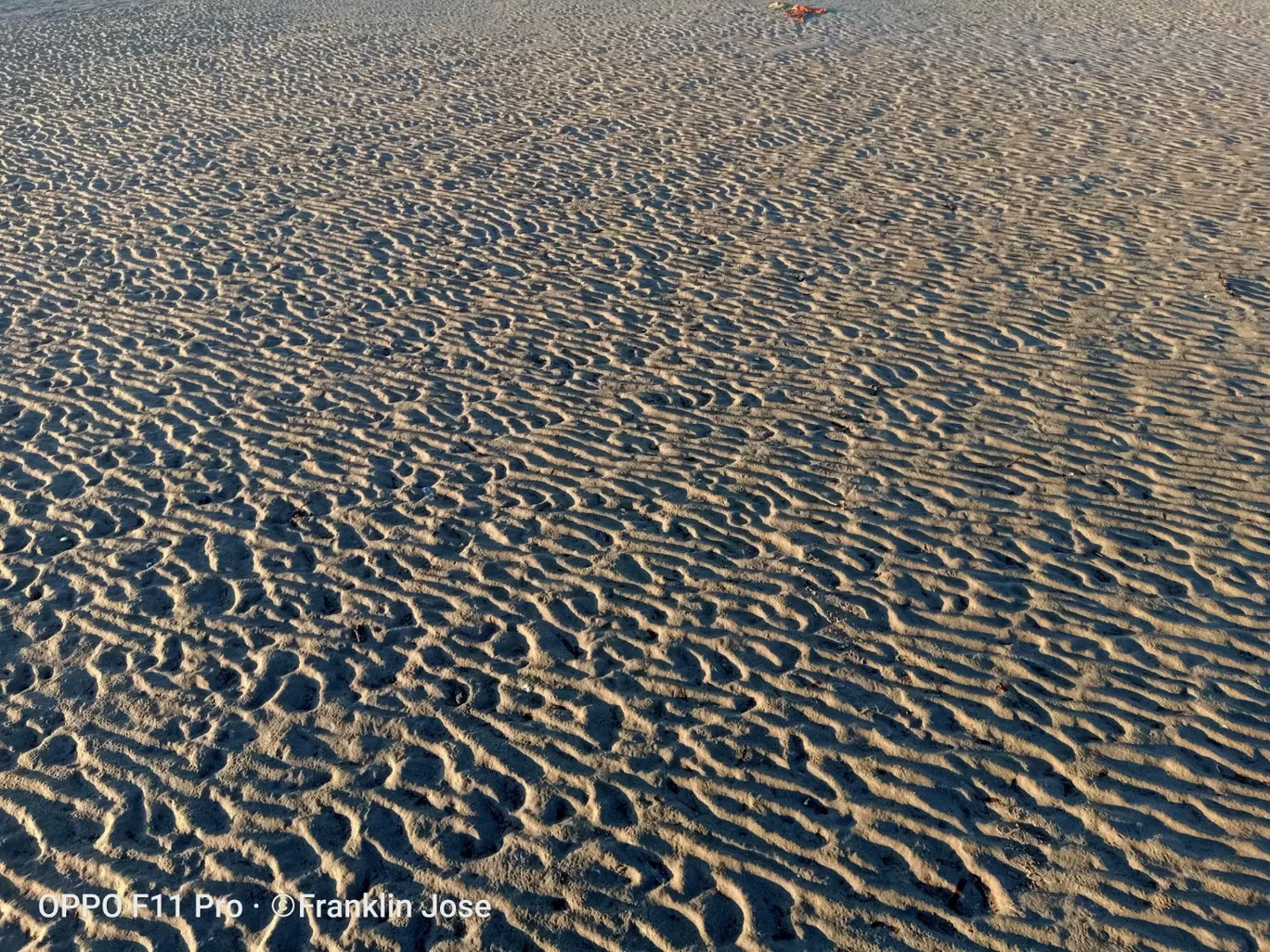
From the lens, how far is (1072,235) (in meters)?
9.98

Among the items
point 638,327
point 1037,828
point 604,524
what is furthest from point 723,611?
point 638,327

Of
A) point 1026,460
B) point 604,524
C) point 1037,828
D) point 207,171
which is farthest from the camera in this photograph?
point 207,171

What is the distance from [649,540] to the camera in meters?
6.29

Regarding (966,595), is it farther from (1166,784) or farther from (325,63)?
(325,63)

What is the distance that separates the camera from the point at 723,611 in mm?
5766

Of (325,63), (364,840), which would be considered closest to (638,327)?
(364,840)

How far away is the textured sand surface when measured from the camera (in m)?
4.47

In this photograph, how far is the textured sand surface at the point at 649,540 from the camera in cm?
447

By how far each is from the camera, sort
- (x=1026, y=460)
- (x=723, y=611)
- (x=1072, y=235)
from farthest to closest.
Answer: (x=1072, y=235), (x=1026, y=460), (x=723, y=611)

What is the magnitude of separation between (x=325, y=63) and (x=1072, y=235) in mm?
Result: 12003

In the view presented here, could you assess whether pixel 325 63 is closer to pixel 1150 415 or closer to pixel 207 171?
pixel 207 171

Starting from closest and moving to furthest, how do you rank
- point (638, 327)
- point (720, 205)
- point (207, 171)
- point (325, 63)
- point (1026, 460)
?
point (1026, 460)
point (638, 327)
point (720, 205)
point (207, 171)
point (325, 63)

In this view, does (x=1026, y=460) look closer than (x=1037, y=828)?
No

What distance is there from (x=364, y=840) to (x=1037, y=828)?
287 cm
